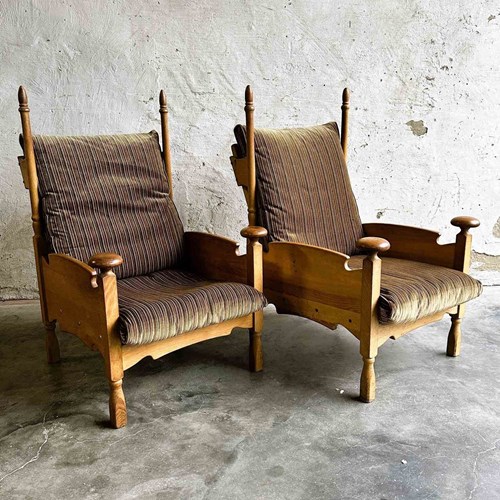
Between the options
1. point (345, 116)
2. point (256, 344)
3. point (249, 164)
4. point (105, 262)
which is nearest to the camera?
point (105, 262)

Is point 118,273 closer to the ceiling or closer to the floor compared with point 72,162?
closer to the floor

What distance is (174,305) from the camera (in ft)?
6.47

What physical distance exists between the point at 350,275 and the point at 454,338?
738 mm

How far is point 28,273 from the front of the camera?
321cm

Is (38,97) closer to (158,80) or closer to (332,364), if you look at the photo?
(158,80)

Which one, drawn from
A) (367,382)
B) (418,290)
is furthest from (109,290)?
(418,290)

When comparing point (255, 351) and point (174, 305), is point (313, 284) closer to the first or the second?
point (255, 351)

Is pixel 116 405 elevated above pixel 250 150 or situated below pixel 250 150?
below

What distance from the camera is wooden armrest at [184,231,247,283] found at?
234cm

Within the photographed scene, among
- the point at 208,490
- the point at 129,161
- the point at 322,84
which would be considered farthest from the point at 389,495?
the point at 322,84

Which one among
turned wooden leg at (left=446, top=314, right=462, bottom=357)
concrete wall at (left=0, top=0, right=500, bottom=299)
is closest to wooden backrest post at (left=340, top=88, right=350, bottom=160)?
concrete wall at (left=0, top=0, right=500, bottom=299)

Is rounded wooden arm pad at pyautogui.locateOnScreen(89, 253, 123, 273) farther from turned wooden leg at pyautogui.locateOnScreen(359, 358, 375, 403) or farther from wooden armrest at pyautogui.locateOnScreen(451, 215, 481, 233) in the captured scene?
wooden armrest at pyautogui.locateOnScreen(451, 215, 481, 233)

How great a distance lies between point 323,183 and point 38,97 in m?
1.62

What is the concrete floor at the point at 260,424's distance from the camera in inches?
64.5
